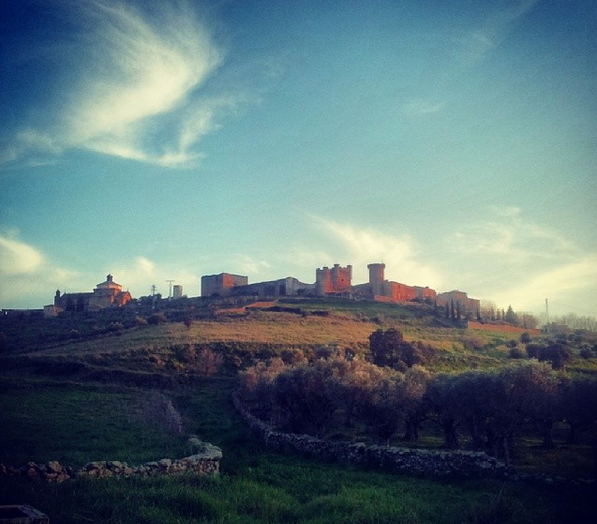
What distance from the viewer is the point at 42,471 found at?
13.8m

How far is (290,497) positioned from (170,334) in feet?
171

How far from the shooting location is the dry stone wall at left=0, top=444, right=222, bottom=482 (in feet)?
44.8

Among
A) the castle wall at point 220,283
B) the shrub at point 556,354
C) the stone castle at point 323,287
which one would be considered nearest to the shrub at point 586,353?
the shrub at point 556,354

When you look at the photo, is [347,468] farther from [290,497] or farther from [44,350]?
[44,350]

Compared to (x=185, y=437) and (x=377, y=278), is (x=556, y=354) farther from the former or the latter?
(x=377, y=278)

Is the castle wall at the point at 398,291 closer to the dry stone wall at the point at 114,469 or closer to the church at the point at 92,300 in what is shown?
the church at the point at 92,300

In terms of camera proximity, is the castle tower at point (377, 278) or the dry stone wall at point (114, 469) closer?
the dry stone wall at point (114, 469)

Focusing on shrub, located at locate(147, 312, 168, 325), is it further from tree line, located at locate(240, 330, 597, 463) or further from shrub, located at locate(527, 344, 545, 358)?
shrub, located at locate(527, 344, 545, 358)

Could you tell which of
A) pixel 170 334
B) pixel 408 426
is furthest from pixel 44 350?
pixel 408 426

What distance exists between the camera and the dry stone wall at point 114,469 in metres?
13.7

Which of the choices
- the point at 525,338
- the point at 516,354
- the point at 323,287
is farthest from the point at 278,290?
the point at 516,354

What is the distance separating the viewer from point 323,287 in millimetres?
107250

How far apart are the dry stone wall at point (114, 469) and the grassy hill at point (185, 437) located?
86 centimetres

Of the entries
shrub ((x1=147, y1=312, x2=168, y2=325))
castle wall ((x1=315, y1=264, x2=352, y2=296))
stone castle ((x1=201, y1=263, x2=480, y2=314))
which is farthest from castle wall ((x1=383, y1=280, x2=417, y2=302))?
shrub ((x1=147, y1=312, x2=168, y2=325))
